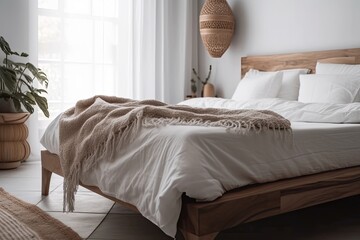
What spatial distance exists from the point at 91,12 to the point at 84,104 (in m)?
2.26

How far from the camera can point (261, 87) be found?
140 inches

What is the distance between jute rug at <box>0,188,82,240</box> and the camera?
2005 mm

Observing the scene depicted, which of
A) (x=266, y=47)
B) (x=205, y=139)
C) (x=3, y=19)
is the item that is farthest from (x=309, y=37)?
(x=3, y=19)

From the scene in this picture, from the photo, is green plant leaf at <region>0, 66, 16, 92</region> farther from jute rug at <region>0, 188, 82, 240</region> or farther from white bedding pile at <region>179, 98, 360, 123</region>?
white bedding pile at <region>179, 98, 360, 123</region>

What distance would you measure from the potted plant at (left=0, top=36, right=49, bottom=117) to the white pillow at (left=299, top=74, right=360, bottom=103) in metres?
2.27

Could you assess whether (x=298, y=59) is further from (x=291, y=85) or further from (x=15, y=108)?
(x=15, y=108)

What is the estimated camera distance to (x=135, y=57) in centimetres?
462

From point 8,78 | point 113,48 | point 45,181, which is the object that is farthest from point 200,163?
point 113,48

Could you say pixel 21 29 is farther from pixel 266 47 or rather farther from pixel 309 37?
pixel 309 37

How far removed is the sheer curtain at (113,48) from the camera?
14.1 feet

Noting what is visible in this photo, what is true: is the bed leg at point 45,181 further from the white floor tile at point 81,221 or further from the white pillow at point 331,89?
the white pillow at point 331,89

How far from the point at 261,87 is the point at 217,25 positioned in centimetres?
103

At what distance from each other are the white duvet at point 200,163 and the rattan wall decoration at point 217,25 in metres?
2.32

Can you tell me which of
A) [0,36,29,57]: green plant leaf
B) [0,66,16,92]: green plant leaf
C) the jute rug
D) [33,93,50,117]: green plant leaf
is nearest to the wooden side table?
[33,93,50,117]: green plant leaf
